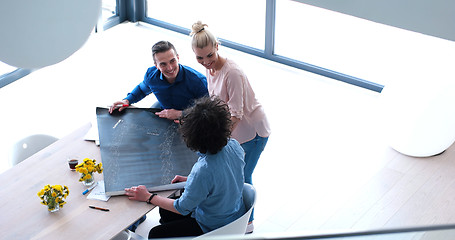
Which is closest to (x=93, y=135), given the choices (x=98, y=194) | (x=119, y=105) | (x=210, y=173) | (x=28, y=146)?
(x=119, y=105)

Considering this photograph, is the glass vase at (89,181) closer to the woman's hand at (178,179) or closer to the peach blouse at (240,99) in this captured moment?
the woman's hand at (178,179)

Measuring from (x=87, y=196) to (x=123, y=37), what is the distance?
3981mm

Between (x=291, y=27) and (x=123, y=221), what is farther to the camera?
(x=291, y=27)

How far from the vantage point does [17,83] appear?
5379mm

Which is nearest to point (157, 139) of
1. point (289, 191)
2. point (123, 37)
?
point (289, 191)

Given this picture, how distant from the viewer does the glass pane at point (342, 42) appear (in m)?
5.32

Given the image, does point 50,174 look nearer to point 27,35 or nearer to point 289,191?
point 289,191

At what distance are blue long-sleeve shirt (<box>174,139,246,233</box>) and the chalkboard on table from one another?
0.23 m

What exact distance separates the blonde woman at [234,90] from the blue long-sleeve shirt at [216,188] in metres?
0.39

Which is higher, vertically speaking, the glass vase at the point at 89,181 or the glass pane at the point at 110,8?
the glass vase at the point at 89,181

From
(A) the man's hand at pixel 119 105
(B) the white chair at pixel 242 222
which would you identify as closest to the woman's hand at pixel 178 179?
(B) the white chair at pixel 242 222

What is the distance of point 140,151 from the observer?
292 centimetres

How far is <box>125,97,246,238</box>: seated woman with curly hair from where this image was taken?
237 cm

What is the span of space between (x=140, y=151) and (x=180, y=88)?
50cm
